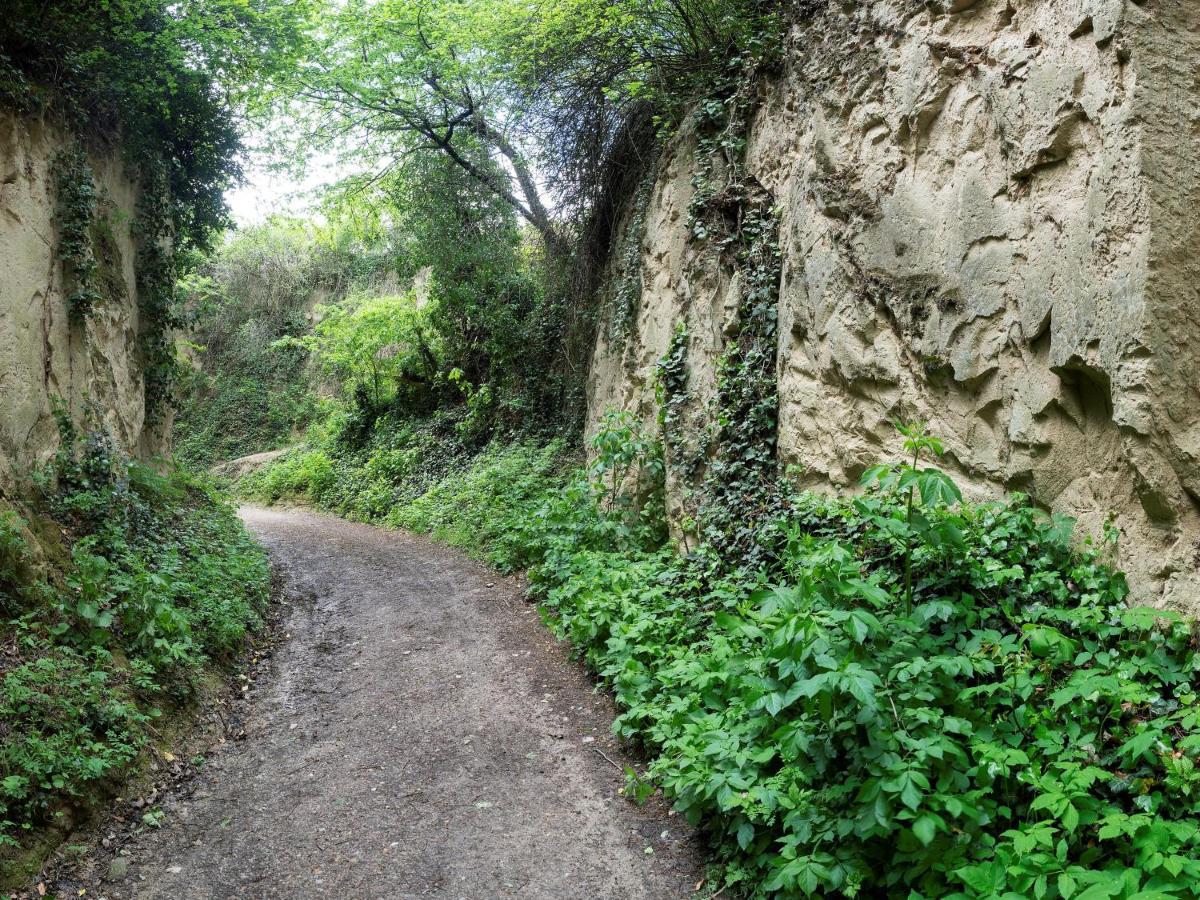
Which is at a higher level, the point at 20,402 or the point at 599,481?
the point at 20,402

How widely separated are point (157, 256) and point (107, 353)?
2.11 meters

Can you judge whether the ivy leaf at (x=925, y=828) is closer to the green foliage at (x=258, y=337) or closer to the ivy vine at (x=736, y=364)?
the ivy vine at (x=736, y=364)

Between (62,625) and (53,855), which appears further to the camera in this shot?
(62,625)

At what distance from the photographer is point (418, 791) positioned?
4926 millimetres

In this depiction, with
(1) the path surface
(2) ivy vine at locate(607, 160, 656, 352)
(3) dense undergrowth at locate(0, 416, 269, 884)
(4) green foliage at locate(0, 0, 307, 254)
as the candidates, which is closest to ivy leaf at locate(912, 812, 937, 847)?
(1) the path surface

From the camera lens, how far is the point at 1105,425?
396cm

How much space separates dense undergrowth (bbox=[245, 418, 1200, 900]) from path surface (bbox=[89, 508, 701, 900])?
0.52 meters

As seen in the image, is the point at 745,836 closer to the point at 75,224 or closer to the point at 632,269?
the point at 632,269

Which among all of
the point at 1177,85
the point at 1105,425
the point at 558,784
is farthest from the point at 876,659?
the point at 1177,85

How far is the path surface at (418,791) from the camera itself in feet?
13.3

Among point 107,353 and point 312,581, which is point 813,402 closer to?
point 312,581

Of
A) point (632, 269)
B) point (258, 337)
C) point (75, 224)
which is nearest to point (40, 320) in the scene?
point (75, 224)

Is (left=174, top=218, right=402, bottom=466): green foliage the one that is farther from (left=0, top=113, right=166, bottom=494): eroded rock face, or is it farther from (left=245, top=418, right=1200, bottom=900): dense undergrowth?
(left=245, top=418, right=1200, bottom=900): dense undergrowth

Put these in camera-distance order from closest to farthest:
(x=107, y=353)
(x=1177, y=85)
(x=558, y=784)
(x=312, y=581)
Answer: (x=1177, y=85)
(x=558, y=784)
(x=107, y=353)
(x=312, y=581)
